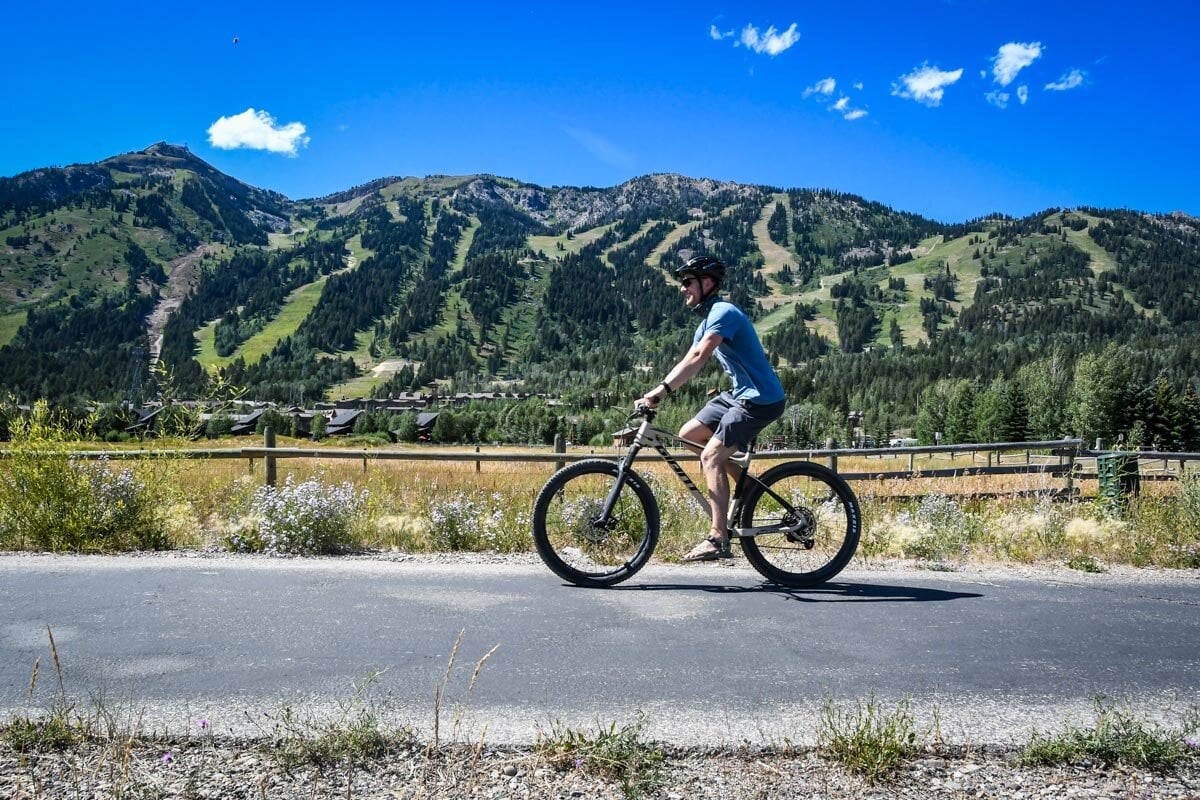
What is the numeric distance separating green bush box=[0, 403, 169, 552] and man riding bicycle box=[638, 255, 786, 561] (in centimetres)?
571

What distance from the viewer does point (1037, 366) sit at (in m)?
146

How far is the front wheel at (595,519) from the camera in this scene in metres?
5.72

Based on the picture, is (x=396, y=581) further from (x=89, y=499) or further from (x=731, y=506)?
(x=89, y=499)

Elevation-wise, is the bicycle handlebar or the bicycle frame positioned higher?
the bicycle handlebar

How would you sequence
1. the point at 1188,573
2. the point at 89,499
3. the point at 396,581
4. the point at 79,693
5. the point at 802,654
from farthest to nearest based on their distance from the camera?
1. the point at 89,499
2. the point at 1188,573
3. the point at 396,581
4. the point at 802,654
5. the point at 79,693

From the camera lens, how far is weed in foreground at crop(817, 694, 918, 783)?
110 inches

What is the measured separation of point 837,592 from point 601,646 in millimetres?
2269

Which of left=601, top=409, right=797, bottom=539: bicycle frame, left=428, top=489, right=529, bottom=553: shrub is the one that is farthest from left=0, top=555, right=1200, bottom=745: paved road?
left=428, top=489, right=529, bottom=553: shrub

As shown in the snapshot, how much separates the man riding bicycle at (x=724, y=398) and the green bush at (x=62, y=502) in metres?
5.71

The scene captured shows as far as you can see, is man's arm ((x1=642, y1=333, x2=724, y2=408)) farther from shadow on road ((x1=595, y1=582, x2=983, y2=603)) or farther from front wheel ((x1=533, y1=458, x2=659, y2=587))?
shadow on road ((x1=595, y1=582, x2=983, y2=603))

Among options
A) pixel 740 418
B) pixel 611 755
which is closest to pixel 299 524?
pixel 740 418

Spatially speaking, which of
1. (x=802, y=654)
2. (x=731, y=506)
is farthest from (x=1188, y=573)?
(x=802, y=654)

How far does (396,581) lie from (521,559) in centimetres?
156

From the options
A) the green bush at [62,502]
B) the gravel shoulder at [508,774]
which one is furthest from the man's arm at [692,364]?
the green bush at [62,502]
